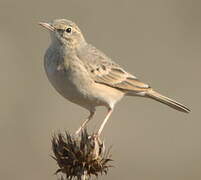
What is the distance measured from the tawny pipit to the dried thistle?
1.08 metres

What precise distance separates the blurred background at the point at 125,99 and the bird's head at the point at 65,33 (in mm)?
3766

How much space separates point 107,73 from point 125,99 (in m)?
7.00

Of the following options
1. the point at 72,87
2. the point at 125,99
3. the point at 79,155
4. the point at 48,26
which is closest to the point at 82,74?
the point at 72,87

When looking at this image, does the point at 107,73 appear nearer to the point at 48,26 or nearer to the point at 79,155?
the point at 48,26

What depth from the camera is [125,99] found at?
16.1m

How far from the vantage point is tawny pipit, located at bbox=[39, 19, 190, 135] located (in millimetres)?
8602

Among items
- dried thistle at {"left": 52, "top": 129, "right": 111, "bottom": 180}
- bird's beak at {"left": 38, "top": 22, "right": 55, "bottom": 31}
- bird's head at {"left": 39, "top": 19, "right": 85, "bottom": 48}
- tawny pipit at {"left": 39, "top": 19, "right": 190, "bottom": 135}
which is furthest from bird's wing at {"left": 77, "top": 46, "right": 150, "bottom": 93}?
dried thistle at {"left": 52, "top": 129, "right": 111, "bottom": 180}

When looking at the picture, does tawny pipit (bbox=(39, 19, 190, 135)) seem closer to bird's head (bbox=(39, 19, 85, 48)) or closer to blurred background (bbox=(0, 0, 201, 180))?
bird's head (bbox=(39, 19, 85, 48))

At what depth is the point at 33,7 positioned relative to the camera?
18.5m

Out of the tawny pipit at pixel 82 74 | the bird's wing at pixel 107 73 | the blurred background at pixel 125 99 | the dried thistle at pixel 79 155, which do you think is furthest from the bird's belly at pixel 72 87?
the blurred background at pixel 125 99

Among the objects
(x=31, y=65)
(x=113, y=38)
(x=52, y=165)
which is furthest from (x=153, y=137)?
(x=113, y=38)

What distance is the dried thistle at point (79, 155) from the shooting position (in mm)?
7164

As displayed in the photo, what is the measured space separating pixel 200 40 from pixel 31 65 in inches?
143

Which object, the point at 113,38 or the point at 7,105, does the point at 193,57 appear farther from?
the point at 7,105
